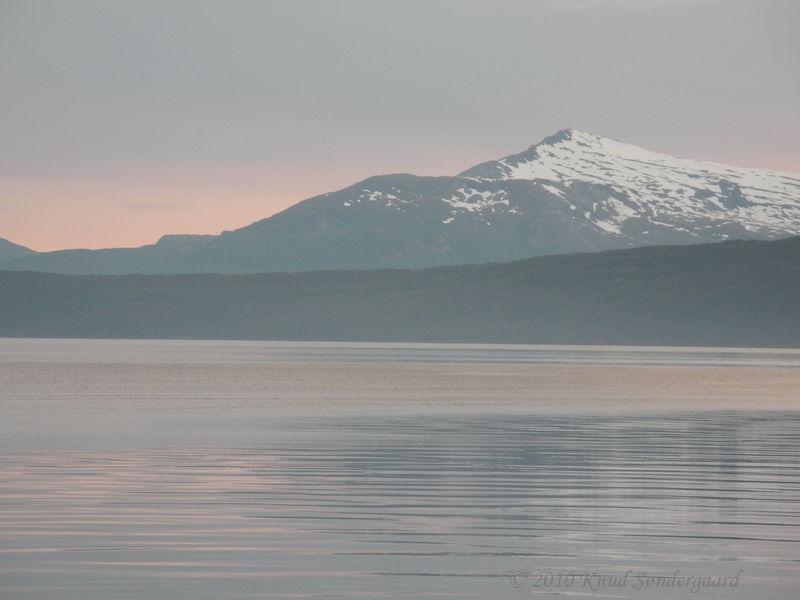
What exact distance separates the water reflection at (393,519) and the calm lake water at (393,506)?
0.06 m

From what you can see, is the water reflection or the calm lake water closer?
the water reflection

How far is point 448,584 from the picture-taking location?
16922mm

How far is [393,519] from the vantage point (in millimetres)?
22484

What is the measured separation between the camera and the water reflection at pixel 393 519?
17.1 meters

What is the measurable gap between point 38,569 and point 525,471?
1442 centimetres

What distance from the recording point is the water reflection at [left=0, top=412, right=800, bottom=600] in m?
17.1

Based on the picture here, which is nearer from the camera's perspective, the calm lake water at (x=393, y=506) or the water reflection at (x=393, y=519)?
the water reflection at (x=393, y=519)

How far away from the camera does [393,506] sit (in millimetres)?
24125

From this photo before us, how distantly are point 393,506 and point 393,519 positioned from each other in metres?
1.64

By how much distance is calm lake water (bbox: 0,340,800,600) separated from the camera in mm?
17250

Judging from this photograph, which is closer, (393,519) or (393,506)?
(393,519)

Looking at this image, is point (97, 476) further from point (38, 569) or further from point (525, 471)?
point (38, 569)

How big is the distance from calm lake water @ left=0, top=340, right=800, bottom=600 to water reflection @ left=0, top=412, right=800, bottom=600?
6 centimetres

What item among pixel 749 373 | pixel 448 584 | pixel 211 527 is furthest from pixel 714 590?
pixel 749 373
